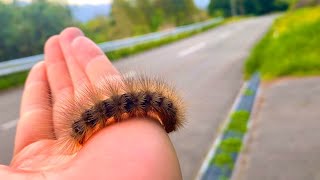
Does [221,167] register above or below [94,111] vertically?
below

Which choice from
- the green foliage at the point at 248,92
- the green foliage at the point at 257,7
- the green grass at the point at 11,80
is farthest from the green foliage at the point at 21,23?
the green foliage at the point at 257,7

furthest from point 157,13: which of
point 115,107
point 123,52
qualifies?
point 115,107

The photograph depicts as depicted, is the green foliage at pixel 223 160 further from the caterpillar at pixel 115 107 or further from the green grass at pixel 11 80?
the green grass at pixel 11 80

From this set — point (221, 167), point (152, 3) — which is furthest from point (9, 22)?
point (152, 3)

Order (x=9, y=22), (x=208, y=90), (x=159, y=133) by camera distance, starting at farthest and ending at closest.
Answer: (x=208, y=90)
(x=9, y=22)
(x=159, y=133)

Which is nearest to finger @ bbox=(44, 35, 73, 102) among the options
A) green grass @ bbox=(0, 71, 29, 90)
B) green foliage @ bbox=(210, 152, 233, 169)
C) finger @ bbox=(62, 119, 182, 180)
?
finger @ bbox=(62, 119, 182, 180)

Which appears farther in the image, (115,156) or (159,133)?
(159,133)

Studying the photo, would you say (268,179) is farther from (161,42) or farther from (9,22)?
(161,42)

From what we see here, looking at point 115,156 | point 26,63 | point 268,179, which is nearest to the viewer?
point 115,156
